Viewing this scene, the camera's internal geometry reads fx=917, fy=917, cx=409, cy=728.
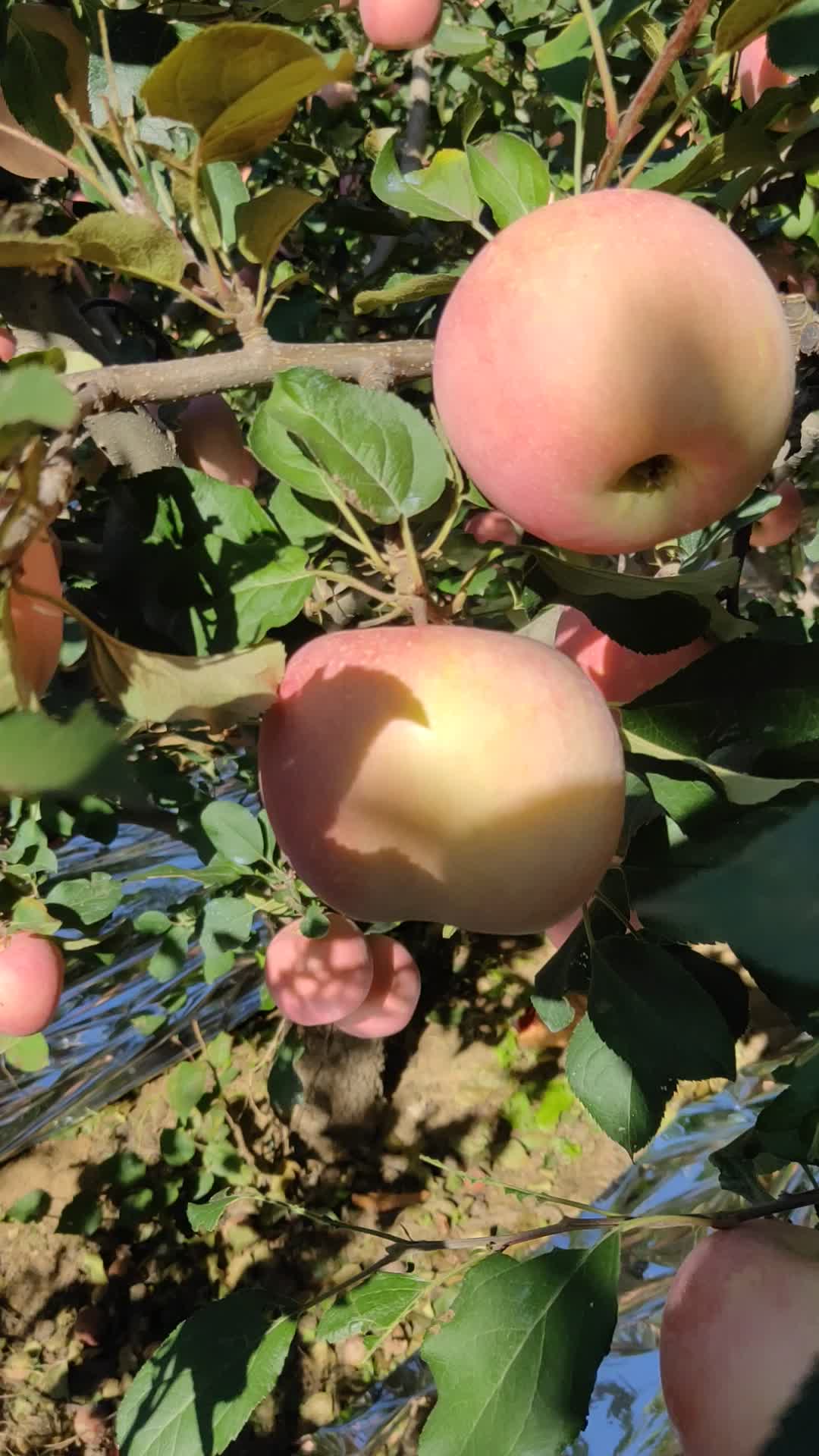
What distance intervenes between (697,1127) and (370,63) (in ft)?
7.46

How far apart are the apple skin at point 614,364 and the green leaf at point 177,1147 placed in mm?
2177

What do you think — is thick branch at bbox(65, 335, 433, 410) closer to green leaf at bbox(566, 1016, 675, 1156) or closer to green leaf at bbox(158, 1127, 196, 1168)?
green leaf at bbox(566, 1016, 675, 1156)

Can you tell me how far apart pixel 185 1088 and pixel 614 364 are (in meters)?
2.26

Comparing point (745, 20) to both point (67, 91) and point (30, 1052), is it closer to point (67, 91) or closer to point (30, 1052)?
point (67, 91)

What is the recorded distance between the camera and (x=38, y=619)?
507 mm

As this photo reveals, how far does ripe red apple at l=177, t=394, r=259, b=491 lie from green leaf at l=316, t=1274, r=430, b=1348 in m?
1.06

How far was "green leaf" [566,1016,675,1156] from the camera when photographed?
2.45ft

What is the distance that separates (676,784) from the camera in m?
0.66

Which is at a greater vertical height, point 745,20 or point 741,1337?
point 745,20

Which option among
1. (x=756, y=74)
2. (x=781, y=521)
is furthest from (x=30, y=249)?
(x=781, y=521)

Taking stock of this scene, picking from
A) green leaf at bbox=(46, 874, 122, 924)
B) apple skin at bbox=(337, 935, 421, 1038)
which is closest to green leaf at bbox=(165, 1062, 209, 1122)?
apple skin at bbox=(337, 935, 421, 1038)

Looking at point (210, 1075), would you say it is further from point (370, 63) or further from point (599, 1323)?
point (370, 63)

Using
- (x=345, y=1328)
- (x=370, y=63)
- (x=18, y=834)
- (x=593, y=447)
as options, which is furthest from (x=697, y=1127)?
(x=370, y=63)

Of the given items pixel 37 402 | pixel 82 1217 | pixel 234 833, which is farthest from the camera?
pixel 82 1217
